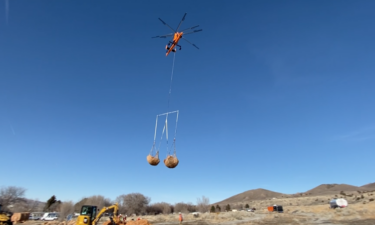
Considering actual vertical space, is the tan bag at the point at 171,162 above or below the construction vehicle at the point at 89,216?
above

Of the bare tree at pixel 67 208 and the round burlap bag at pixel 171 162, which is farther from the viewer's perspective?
the bare tree at pixel 67 208

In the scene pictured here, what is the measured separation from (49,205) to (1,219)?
90175 millimetres

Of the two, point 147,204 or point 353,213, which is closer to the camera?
point 353,213

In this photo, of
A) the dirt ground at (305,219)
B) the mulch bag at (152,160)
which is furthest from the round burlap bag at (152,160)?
the dirt ground at (305,219)

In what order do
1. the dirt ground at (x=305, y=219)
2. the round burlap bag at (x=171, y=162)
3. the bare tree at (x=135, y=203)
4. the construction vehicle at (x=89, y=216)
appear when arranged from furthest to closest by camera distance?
the bare tree at (x=135, y=203) < the dirt ground at (x=305, y=219) < the construction vehicle at (x=89, y=216) < the round burlap bag at (x=171, y=162)

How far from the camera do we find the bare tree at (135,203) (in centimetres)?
8512

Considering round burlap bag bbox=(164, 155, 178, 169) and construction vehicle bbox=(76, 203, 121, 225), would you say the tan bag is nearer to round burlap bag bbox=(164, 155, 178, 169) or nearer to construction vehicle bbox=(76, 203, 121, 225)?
round burlap bag bbox=(164, 155, 178, 169)

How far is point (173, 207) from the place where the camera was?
104250 mm

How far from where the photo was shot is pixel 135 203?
85.8m

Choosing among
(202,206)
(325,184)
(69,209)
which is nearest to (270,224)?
(69,209)

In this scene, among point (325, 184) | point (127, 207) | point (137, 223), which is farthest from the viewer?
point (325, 184)

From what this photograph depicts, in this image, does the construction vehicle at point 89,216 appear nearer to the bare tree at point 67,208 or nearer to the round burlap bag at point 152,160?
the round burlap bag at point 152,160

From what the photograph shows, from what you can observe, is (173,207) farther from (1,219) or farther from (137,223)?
(1,219)

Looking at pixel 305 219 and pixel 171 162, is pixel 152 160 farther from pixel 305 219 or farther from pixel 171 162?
pixel 305 219
